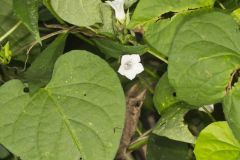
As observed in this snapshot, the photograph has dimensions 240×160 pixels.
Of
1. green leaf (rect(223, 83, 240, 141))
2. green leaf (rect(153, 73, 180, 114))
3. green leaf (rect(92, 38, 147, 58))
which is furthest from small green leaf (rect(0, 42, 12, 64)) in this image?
green leaf (rect(223, 83, 240, 141))

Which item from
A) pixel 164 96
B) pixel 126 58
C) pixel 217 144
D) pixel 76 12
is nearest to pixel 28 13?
pixel 76 12

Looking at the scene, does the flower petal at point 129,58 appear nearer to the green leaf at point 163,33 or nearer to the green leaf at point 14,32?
the green leaf at point 163,33

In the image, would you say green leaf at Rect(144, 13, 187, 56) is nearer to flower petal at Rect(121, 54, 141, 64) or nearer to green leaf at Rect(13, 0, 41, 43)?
flower petal at Rect(121, 54, 141, 64)

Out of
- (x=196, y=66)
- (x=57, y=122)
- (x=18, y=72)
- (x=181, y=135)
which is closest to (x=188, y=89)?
(x=196, y=66)

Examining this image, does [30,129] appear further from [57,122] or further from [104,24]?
[104,24]

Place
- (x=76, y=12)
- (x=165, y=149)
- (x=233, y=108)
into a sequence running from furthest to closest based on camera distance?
(x=165, y=149)
(x=76, y=12)
(x=233, y=108)

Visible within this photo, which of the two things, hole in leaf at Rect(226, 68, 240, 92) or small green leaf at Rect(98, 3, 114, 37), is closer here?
hole in leaf at Rect(226, 68, 240, 92)

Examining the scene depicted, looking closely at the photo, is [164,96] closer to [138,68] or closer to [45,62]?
[138,68]
